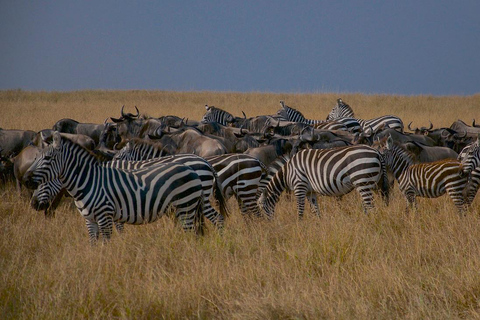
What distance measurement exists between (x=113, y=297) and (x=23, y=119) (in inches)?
831

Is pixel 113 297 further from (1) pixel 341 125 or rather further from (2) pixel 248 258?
(1) pixel 341 125

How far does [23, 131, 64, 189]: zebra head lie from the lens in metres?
6.41

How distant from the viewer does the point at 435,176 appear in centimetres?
831

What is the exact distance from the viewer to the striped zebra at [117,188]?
258 inches

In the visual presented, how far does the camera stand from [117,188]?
21.7 ft

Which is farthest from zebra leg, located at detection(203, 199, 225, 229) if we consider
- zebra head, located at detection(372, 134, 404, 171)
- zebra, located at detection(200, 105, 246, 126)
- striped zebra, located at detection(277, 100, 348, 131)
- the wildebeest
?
zebra, located at detection(200, 105, 246, 126)

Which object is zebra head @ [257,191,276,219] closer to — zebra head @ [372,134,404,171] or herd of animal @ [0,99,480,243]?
herd of animal @ [0,99,480,243]

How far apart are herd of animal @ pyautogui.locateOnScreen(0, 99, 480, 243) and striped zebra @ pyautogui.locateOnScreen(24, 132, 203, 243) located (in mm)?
12

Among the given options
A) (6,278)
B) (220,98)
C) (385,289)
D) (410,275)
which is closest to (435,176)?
(410,275)

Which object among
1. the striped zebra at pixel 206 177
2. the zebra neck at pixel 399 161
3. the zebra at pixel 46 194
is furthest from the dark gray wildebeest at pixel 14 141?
the zebra neck at pixel 399 161

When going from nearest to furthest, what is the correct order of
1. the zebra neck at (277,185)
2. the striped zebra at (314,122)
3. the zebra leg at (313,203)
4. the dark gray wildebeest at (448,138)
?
the zebra leg at (313,203)
the zebra neck at (277,185)
the dark gray wildebeest at (448,138)
the striped zebra at (314,122)

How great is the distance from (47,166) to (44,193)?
7.35 feet

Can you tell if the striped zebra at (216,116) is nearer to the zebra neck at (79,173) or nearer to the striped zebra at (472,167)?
the striped zebra at (472,167)

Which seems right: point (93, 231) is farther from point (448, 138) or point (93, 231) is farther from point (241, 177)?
point (448, 138)
